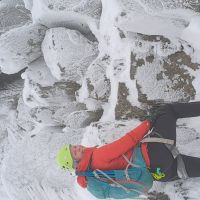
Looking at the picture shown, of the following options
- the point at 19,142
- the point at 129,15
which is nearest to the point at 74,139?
the point at 19,142

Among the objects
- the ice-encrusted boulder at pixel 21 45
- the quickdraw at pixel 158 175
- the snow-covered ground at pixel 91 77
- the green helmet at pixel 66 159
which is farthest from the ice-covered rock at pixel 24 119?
the quickdraw at pixel 158 175

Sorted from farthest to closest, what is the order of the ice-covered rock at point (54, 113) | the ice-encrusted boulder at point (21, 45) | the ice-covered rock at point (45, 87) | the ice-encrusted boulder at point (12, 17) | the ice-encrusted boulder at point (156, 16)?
the ice-encrusted boulder at point (12, 17) < the ice-covered rock at point (54, 113) < the ice-covered rock at point (45, 87) < the ice-encrusted boulder at point (21, 45) < the ice-encrusted boulder at point (156, 16)

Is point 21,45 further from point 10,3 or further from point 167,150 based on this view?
point 167,150

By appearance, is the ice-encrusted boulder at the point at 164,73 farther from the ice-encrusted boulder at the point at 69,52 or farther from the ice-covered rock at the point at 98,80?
the ice-encrusted boulder at the point at 69,52

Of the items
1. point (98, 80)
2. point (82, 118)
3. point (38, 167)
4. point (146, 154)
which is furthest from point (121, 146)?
Result: point (38, 167)

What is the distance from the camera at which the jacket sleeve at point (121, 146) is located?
4125 mm

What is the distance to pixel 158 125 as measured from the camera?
4.30 metres

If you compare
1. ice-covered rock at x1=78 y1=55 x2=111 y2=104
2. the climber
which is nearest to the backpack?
the climber

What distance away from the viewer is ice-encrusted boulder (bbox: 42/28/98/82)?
6.44 metres

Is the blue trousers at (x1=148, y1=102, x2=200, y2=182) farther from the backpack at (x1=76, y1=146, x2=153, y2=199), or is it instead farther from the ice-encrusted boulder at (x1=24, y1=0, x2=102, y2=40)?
the ice-encrusted boulder at (x1=24, y1=0, x2=102, y2=40)

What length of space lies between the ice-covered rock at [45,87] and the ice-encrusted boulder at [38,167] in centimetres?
63

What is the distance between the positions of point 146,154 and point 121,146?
0.33 m

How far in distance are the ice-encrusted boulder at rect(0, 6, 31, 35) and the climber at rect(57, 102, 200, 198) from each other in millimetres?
6047

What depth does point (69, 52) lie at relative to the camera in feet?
21.1
